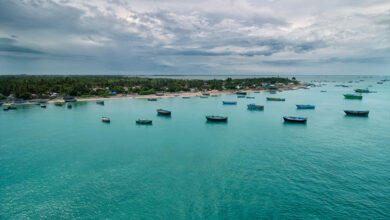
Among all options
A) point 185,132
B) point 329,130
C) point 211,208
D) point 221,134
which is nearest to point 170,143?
point 185,132

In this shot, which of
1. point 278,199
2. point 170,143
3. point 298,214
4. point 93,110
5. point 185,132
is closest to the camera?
point 298,214

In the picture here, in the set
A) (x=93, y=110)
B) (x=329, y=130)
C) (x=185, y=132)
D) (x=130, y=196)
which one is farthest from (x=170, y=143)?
(x=93, y=110)

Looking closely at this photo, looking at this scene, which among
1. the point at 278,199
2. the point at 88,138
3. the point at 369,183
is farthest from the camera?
the point at 88,138

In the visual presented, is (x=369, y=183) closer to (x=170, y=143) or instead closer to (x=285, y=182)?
(x=285, y=182)

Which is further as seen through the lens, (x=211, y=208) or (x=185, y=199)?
(x=185, y=199)

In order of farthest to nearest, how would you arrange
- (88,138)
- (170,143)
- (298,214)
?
→ (88,138) < (170,143) < (298,214)

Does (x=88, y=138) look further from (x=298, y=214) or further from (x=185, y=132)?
(x=298, y=214)
